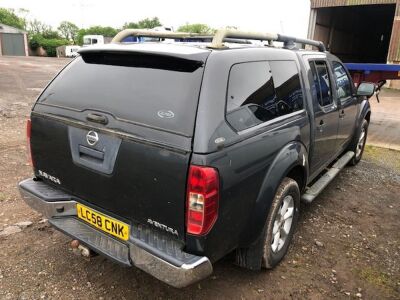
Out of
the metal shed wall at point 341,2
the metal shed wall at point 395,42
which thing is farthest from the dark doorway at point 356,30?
the metal shed wall at point 395,42

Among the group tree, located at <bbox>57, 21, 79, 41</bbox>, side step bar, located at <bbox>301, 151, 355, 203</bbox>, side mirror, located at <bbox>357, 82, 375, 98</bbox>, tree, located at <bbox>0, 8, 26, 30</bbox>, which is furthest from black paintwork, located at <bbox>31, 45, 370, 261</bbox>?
tree, located at <bbox>57, 21, 79, 41</bbox>

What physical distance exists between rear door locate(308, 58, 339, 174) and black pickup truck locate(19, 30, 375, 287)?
43 centimetres

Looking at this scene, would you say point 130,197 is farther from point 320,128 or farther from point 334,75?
point 334,75

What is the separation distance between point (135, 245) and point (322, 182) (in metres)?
2.51

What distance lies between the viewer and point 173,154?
2.17m

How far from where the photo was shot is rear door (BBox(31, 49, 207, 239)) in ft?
7.29

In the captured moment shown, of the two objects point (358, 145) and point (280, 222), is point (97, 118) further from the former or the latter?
point (358, 145)

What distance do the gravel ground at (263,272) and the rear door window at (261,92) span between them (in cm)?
118

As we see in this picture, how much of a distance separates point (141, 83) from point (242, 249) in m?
1.42

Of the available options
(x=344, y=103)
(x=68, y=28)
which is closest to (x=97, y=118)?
(x=344, y=103)

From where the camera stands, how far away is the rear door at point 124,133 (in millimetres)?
2223

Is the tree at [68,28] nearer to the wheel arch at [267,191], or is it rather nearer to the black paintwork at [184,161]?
the black paintwork at [184,161]

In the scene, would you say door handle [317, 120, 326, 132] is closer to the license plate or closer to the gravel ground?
the gravel ground

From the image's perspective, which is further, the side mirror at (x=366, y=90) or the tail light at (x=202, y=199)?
the side mirror at (x=366, y=90)
